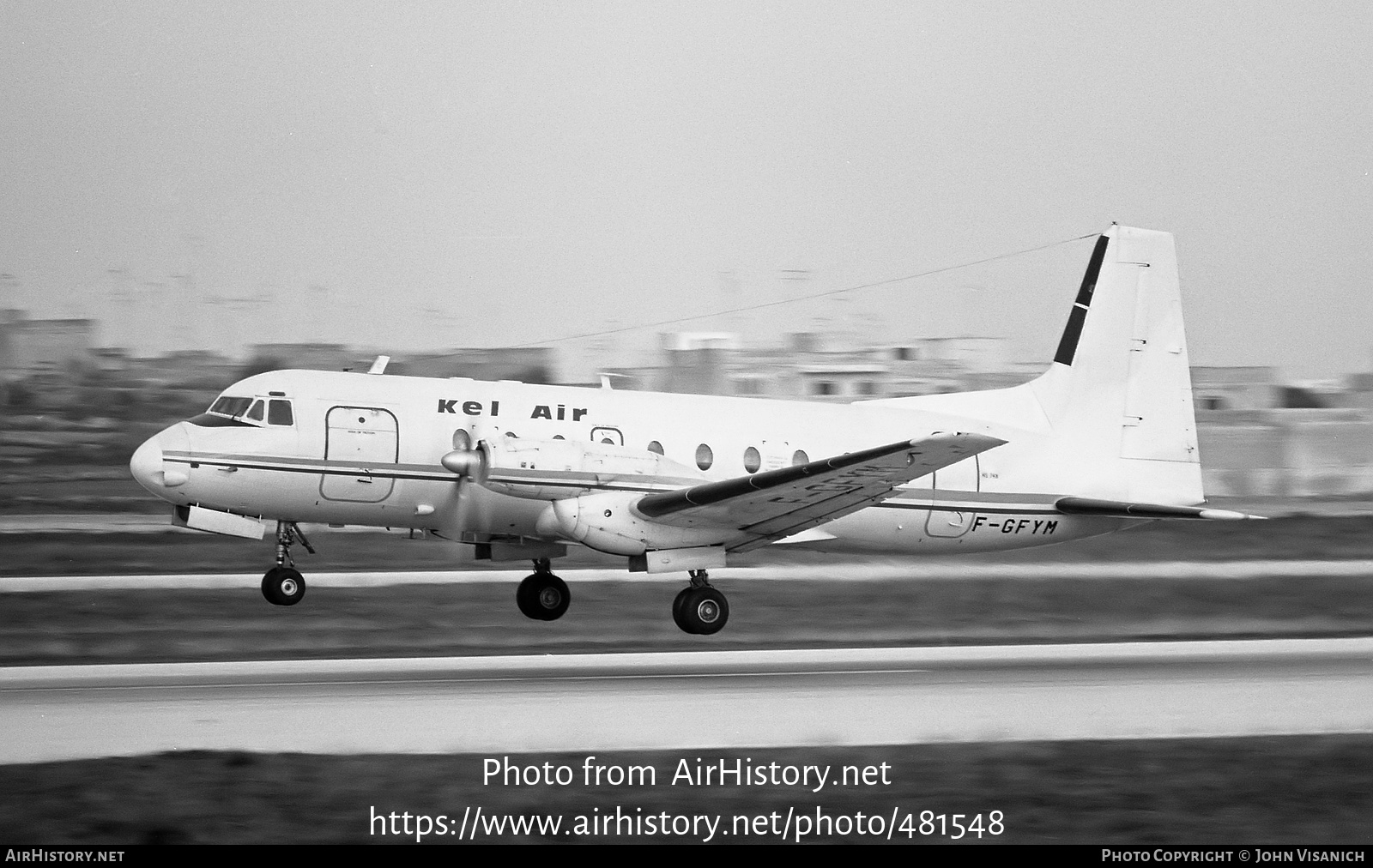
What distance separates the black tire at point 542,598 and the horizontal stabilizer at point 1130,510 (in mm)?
6422

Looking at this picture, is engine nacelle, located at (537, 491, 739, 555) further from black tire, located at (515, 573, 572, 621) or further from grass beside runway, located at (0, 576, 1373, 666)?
grass beside runway, located at (0, 576, 1373, 666)

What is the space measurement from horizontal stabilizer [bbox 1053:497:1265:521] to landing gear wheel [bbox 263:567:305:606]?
940cm

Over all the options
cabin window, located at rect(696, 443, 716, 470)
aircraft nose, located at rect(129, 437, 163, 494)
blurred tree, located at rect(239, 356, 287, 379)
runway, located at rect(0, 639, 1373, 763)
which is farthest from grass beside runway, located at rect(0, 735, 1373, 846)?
blurred tree, located at rect(239, 356, 287, 379)

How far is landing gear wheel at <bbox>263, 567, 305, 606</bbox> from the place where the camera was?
605 inches

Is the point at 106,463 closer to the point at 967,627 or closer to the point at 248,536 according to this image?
the point at 248,536

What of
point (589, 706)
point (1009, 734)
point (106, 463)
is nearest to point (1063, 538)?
point (1009, 734)

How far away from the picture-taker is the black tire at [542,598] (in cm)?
1712

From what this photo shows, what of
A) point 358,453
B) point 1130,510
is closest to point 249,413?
point 358,453

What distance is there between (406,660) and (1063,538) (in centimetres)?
851

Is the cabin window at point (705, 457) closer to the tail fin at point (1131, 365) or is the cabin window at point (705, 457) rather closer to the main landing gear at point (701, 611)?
the main landing gear at point (701, 611)

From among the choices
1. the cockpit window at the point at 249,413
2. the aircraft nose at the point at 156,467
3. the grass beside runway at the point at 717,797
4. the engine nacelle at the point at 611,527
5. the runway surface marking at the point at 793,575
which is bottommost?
the grass beside runway at the point at 717,797

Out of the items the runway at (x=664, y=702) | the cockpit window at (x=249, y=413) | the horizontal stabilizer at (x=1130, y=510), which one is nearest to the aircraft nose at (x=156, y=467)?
the cockpit window at (x=249, y=413)

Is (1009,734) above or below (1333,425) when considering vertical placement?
below

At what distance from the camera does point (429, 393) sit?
15875 mm
